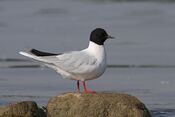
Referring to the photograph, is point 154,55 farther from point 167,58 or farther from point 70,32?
point 70,32

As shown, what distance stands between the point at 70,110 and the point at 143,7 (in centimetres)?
1341

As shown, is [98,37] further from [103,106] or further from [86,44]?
[86,44]

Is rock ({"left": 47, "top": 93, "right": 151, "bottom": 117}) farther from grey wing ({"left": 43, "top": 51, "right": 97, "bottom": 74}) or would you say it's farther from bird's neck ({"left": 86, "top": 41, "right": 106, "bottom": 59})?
bird's neck ({"left": 86, "top": 41, "right": 106, "bottom": 59})

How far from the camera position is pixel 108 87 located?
12.2 metres

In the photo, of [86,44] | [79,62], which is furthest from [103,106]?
[86,44]

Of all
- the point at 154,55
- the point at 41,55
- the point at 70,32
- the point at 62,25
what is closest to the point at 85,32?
the point at 70,32

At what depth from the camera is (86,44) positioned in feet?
52.1

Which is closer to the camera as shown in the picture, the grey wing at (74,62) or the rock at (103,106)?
the rock at (103,106)

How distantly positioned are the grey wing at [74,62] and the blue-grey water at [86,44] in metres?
1.47

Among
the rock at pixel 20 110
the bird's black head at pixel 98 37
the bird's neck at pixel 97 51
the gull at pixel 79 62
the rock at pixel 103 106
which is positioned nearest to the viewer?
the rock at pixel 20 110

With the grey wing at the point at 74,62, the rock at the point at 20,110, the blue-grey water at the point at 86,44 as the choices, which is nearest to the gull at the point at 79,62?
the grey wing at the point at 74,62

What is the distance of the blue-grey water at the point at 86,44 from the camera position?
39.5 ft

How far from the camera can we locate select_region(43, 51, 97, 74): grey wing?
30.6 feet

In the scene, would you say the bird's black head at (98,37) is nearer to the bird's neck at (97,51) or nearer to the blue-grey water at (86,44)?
the bird's neck at (97,51)
